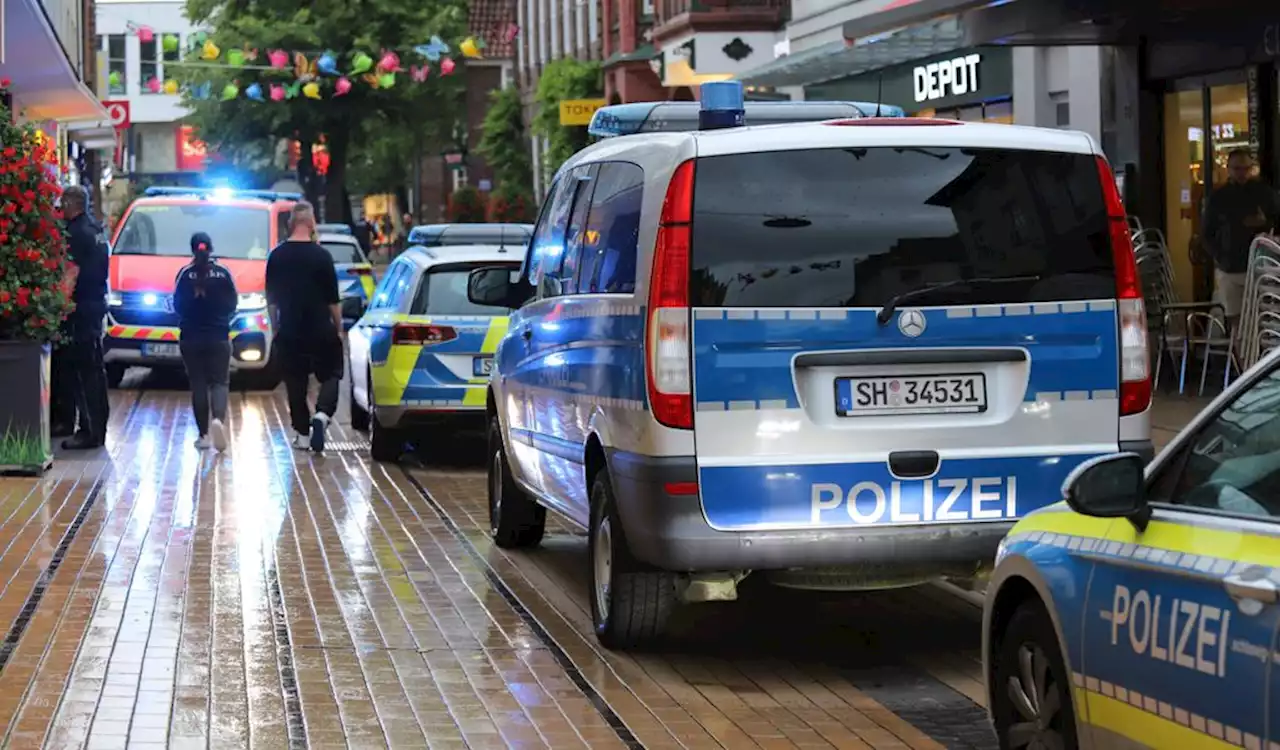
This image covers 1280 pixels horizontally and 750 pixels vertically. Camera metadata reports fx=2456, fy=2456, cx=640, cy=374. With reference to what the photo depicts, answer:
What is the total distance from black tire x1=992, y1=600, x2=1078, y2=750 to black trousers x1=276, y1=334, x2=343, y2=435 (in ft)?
38.9

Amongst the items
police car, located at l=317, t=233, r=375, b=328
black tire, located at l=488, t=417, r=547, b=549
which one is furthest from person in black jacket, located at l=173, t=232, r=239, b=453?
police car, located at l=317, t=233, r=375, b=328

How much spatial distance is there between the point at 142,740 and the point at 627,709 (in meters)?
1.55

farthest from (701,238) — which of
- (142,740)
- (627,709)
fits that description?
(142,740)

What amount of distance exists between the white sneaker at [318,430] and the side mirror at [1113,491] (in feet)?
41.2

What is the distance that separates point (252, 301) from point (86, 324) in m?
7.92

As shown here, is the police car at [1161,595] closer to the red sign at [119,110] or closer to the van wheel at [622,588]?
the van wheel at [622,588]

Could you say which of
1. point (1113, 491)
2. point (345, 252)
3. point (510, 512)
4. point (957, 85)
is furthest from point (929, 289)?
point (345, 252)

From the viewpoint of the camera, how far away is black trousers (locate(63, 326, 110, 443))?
1742 cm

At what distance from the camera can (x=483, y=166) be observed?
89375 mm

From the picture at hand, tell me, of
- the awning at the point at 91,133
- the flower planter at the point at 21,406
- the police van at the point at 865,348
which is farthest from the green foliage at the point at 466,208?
the police van at the point at 865,348

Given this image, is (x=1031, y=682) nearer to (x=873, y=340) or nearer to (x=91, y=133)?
(x=873, y=340)

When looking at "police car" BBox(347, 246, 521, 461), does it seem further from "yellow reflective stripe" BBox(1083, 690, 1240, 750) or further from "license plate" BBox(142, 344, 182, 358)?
"yellow reflective stripe" BBox(1083, 690, 1240, 750)

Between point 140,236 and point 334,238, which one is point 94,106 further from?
point 140,236

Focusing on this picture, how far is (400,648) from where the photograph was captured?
900cm
